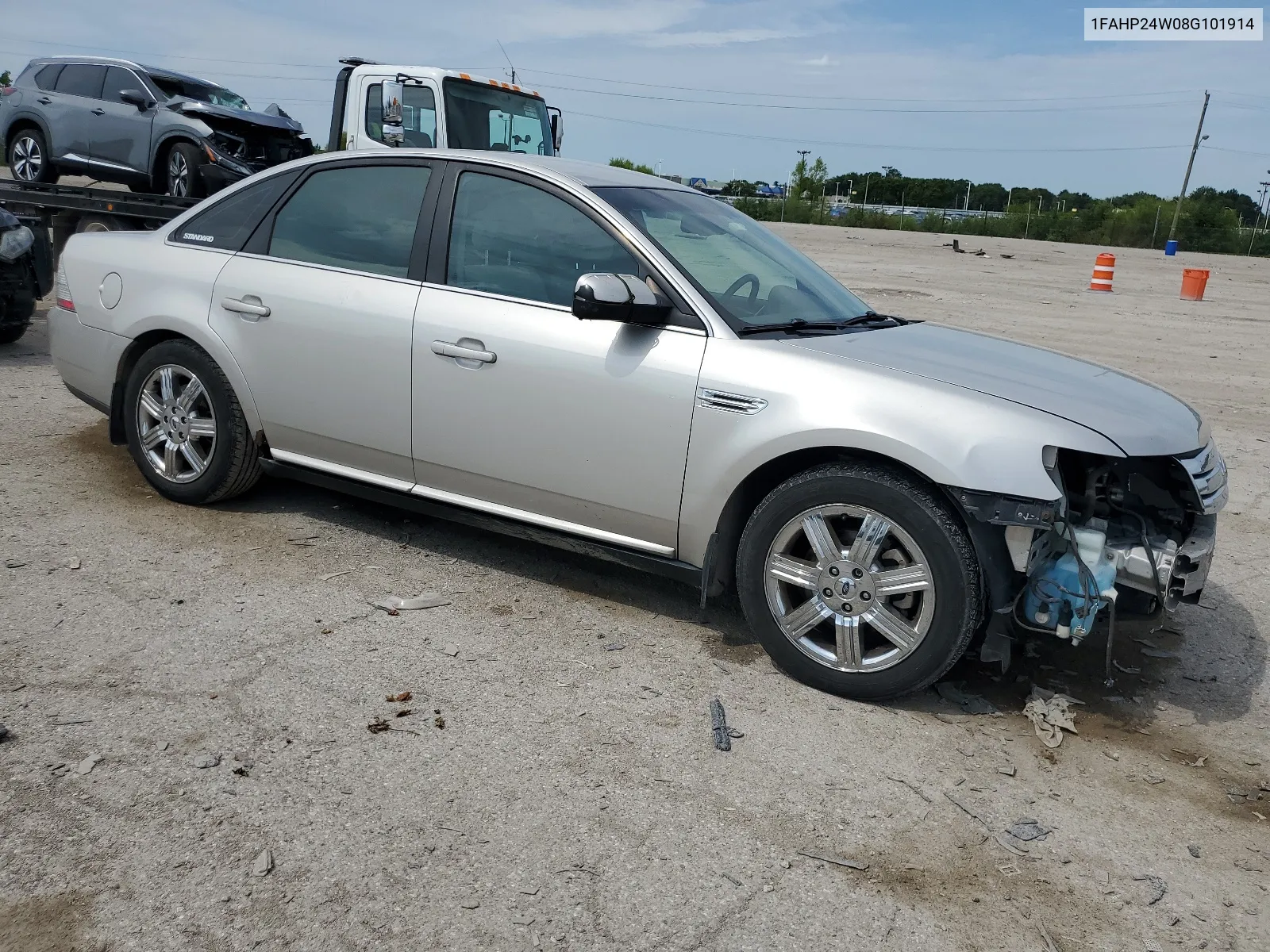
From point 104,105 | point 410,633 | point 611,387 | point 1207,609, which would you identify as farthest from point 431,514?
point 104,105

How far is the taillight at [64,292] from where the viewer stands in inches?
224

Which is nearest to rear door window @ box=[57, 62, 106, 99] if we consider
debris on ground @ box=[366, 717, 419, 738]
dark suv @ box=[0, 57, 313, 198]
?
dark suv @ box=[0, 57, 313, 198]

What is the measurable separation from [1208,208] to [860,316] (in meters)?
62.7

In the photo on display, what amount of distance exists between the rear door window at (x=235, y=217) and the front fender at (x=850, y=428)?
8.06 feet

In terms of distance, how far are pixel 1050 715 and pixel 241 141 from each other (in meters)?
13.4

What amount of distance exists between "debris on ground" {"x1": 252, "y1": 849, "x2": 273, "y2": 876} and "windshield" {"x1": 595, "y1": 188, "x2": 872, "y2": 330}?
2403mm

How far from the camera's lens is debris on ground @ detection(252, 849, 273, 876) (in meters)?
2.80

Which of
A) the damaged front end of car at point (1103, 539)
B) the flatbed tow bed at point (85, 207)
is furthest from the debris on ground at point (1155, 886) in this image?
the flatbed tow bed at point (85, 207)

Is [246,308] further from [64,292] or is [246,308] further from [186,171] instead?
[186,171]

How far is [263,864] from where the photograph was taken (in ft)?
9.29

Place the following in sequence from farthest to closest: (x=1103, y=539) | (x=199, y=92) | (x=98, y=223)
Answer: (x=199, y=92), (x=98, y=223), (x=1103, y=539)

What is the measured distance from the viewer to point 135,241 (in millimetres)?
5531

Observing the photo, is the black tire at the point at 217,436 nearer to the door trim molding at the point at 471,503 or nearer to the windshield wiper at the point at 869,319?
the door trim molding at the point at 471,503

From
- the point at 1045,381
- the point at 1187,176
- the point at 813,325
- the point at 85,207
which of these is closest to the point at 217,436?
the point at 813,325
